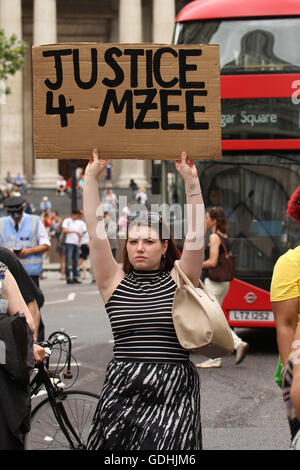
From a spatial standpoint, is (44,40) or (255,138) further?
(44,40)

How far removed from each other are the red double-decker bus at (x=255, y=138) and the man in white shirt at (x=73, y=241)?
432 inches

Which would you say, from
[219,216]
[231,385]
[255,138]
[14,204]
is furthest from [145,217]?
[255,138]

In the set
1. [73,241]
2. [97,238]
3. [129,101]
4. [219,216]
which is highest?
[129,101]

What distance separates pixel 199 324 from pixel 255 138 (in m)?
7.55

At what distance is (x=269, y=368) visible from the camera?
32.1ft

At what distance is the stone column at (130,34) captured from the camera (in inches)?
1864

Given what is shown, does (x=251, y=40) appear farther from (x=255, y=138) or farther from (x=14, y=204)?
(x=14, y=204)

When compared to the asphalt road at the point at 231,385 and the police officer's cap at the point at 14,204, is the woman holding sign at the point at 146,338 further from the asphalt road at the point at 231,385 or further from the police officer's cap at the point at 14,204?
the police officer's cap at the point at 14,204

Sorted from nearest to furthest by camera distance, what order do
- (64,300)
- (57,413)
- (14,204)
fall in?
(57,413) < (14,204) < (64,300)

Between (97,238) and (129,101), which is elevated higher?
(129,101)

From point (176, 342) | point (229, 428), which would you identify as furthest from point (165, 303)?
point (229, 428)

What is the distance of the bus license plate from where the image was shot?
36.0 feet

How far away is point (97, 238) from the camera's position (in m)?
3.96

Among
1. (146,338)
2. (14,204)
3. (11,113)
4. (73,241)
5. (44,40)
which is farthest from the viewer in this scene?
(11,113)
